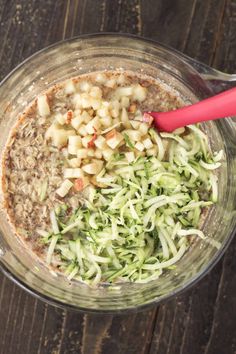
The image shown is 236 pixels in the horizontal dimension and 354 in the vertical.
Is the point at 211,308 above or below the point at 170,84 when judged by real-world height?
below

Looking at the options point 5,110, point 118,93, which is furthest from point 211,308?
point 5,110

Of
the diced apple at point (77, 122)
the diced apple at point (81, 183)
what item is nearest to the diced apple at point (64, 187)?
the diced apple at point (81, 183)

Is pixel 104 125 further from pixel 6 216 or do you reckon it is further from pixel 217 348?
pixel 217 348

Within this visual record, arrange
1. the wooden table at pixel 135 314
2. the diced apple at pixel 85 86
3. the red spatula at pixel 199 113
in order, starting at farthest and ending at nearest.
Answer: the wooden table at pixel 135 314
the diced apple at pixel 85 86
the red spatula at pixel 199 113

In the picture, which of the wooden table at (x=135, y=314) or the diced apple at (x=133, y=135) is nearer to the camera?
the diced apple at (x=133, y=135)

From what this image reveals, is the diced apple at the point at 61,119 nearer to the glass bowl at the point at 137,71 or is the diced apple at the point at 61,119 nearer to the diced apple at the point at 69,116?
the diced apple at the point at 69,116

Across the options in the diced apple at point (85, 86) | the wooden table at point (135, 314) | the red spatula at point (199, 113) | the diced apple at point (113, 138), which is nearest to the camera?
the red spatula at point (199, 113)

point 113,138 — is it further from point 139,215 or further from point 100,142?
point 139,215
